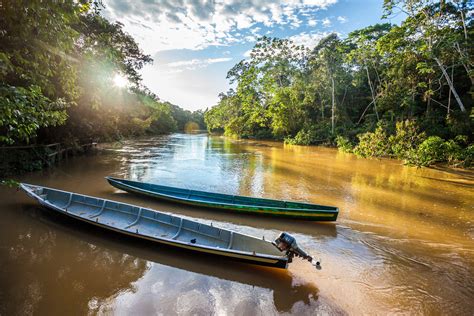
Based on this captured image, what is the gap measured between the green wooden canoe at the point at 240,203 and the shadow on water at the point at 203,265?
109 inches

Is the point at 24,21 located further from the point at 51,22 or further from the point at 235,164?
the point at 235,164

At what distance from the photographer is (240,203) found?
9.17m

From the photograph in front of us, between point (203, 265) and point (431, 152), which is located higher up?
point (431, 152)

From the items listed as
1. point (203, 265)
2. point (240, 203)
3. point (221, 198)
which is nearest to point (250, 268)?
point (203, 265)

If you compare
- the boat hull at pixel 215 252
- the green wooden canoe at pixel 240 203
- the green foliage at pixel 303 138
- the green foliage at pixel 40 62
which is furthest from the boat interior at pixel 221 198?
the green foliage at pixel 303 138

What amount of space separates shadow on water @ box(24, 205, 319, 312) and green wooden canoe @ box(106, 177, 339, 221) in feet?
9.10

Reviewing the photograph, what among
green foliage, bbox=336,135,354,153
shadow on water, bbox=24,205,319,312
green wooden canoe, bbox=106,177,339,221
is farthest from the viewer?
green foliage, bbox=336,135,354,153

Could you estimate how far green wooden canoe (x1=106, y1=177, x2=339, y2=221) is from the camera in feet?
26.5

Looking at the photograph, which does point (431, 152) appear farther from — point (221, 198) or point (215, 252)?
point (215, 252)

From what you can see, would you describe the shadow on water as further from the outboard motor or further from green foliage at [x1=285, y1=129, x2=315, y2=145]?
green foliage at [x1=285, y1=129, x2=315, y2=145]

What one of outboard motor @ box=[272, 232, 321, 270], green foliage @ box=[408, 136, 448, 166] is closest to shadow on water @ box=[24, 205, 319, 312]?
outboard motor @ box=[272, 232, 321, 270]

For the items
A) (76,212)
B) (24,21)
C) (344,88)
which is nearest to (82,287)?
(76,212)

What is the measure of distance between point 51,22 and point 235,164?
1675 cm

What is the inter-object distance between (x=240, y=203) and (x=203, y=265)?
3.63 metres
